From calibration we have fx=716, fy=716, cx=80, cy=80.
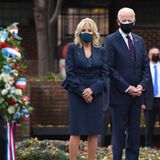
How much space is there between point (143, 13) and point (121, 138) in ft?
39.1

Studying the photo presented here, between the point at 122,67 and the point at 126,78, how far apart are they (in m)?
0.14

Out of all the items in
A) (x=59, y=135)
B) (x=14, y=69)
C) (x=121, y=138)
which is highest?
(x=14, y=69)

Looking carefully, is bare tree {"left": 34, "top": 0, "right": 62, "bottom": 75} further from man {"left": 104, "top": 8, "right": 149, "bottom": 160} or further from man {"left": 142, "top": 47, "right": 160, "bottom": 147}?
man {"left": 104, "top": 8, "right": 149, "bottom": 160}

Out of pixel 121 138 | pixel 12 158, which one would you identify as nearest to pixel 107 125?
pixel 121 138

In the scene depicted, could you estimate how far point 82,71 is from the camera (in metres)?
8.54

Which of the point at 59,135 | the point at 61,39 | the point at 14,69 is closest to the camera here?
the point at 14,69

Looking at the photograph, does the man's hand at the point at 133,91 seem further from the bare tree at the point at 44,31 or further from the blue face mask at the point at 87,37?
the bare tree at the point at 44,31

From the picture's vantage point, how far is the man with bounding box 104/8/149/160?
8.62m

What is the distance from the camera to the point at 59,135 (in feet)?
49.3

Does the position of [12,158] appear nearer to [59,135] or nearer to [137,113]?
[137,113]

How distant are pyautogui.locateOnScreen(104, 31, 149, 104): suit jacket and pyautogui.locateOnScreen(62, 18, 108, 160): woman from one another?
0.13m

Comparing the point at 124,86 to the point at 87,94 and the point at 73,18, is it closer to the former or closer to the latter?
the point at 87,94

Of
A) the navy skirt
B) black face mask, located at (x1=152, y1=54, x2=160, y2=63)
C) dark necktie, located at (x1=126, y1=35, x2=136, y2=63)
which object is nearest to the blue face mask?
dark necktie, located at (x1=126, y1=35, x2=136, y2=63)

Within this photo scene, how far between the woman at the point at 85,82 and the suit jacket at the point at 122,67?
13 cm
